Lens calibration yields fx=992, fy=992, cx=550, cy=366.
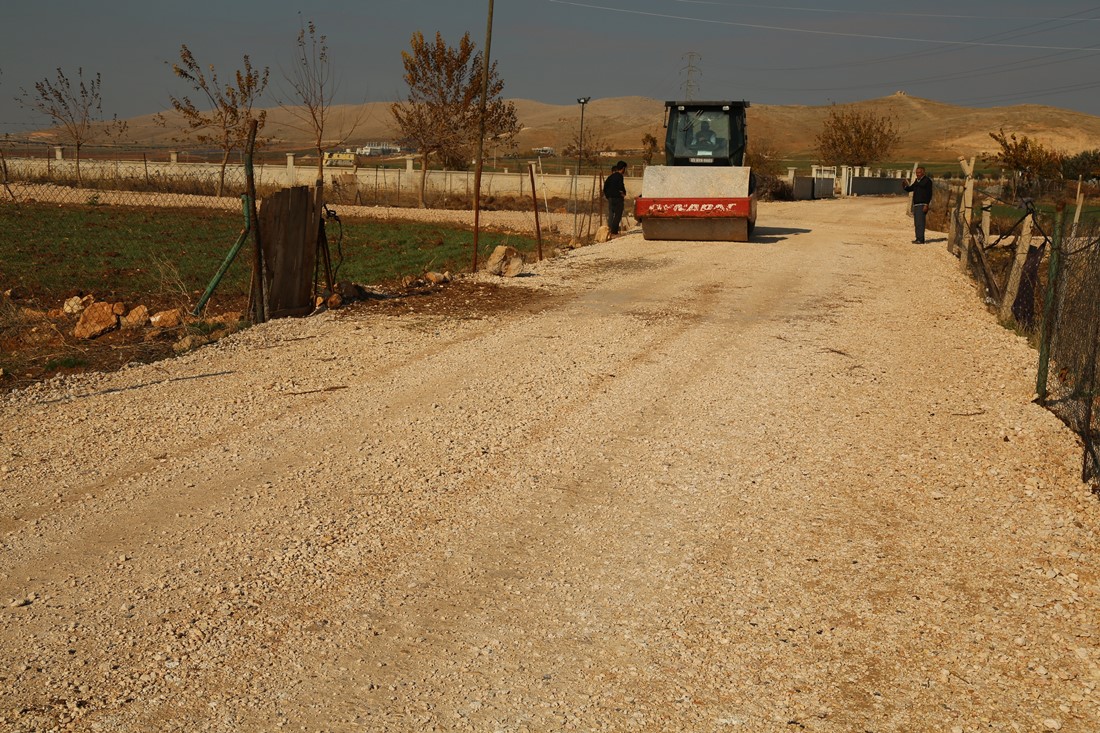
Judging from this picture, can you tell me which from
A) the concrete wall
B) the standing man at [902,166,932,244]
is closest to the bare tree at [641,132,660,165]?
the concrete wall

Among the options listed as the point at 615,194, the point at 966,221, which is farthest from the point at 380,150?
the point at 966,221

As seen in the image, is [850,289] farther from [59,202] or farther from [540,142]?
[540,142]

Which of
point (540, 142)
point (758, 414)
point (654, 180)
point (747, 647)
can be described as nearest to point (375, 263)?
point (654, 180)

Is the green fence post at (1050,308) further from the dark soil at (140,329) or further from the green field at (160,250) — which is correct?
the green field at (160,250)

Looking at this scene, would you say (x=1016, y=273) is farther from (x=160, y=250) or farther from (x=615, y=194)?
(x=160, y=250)

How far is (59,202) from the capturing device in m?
31.7

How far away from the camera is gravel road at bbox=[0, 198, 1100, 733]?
4.11 metres

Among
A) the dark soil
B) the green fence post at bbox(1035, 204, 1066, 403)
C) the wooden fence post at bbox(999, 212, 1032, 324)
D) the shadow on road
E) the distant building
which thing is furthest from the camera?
the distant building

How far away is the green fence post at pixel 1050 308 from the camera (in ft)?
28.3

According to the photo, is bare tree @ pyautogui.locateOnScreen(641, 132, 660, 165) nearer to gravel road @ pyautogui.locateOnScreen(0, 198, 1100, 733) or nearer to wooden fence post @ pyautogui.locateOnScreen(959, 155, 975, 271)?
wooden fence post @ pyautogui.locateOnScreen(959, 155, 975, 271)

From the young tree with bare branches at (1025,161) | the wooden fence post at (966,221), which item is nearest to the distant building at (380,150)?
the young tree with bare branches at (1025,161)

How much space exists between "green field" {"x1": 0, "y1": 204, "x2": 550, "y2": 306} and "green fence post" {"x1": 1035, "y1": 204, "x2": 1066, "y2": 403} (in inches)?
306

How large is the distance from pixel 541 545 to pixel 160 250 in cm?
1652

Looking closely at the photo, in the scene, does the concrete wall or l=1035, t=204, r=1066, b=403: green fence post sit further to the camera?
the concrete wall
